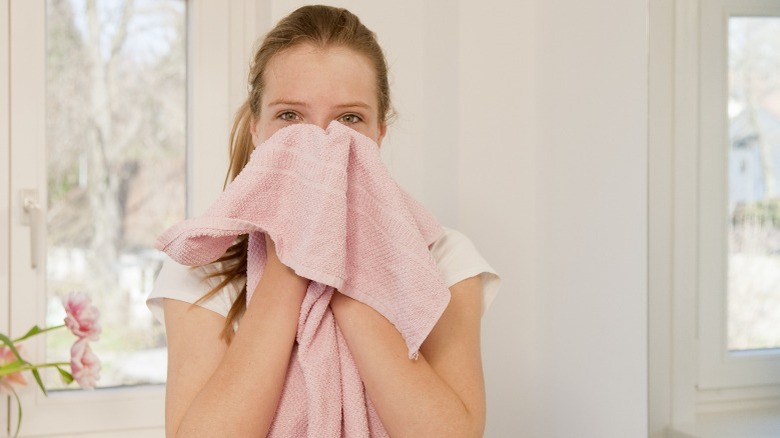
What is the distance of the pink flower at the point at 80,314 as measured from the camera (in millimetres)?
1352

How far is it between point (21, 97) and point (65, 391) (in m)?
0.60

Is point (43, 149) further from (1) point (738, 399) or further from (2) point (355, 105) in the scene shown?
(1) point (738, 399)

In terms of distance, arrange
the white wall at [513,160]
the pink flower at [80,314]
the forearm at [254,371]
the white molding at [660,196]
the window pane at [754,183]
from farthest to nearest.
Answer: the white wall at [513,160], the pink flower at [80,314], the white molding at [660,196], the window pane at [754,183], the forearm at [254,371]

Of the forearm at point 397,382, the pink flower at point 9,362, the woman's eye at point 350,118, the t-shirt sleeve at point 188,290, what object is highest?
the woman's eye at point 350,118

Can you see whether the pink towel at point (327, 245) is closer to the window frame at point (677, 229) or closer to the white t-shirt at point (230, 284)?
the white t-shirt at point (230, 284)

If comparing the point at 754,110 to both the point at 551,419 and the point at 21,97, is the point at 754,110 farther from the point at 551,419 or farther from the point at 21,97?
the point at 21,97

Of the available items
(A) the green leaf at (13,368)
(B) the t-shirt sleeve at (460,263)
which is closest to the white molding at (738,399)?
(B) the t-shirt sleeve at (460,263)

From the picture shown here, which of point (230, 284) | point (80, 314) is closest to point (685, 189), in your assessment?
point (230, 284)

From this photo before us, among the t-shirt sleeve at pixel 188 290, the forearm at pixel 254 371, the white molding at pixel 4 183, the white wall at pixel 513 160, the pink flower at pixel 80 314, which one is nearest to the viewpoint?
the forearm at pixel 254 371

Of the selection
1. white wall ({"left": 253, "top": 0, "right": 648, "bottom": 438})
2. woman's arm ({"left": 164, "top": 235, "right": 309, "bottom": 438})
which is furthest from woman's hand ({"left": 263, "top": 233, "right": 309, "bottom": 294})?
white wall ({"left": 253, "top": 0, "right": 648, "bottom": 438})

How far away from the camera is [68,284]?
1.65 metres

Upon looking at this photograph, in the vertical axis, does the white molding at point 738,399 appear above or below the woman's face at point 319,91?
below

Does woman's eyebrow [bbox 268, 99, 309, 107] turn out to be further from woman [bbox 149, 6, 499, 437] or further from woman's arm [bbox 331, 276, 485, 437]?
woman's arm [bbox 331, 276, 485, 437]

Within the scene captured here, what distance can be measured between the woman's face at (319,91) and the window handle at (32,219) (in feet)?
2.56
